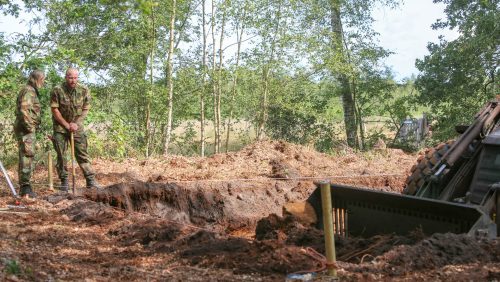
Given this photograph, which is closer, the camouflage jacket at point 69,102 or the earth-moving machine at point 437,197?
the earth-moving machine at point 437,197

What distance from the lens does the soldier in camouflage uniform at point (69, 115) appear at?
9.03 meters

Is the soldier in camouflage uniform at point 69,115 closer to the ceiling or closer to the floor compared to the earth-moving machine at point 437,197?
closer to the ceiling

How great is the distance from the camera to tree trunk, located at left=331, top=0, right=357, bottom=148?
20844 millimetres

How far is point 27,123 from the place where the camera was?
8.79 metres

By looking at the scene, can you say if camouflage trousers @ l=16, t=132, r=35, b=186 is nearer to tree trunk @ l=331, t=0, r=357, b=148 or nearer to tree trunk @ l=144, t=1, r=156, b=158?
tree trunk @ l=144, t=1, r=156, b=158

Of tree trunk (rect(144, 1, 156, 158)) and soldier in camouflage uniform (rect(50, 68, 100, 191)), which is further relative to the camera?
tree trunk (rect(144, 1, 156, 158))

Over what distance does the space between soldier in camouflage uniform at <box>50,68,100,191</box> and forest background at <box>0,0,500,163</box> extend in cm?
385

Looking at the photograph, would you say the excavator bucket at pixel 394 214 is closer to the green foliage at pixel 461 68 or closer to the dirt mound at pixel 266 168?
the dirt mound at pixel 266 168

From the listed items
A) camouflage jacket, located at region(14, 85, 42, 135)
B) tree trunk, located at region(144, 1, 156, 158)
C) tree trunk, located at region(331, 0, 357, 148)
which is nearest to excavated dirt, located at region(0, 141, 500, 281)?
camouflage jacket, located at region(14, 85, 42, 135)

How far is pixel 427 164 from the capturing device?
7.45 m

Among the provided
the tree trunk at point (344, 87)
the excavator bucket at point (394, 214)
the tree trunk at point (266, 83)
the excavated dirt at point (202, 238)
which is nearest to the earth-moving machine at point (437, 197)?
the excavator bucket at point (394, 214)

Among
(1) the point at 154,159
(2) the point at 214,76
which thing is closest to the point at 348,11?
(2) the point at 214,76

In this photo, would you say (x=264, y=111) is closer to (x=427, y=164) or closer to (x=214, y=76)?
(x=214, y=76)

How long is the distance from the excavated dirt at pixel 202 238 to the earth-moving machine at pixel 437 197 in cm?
49
